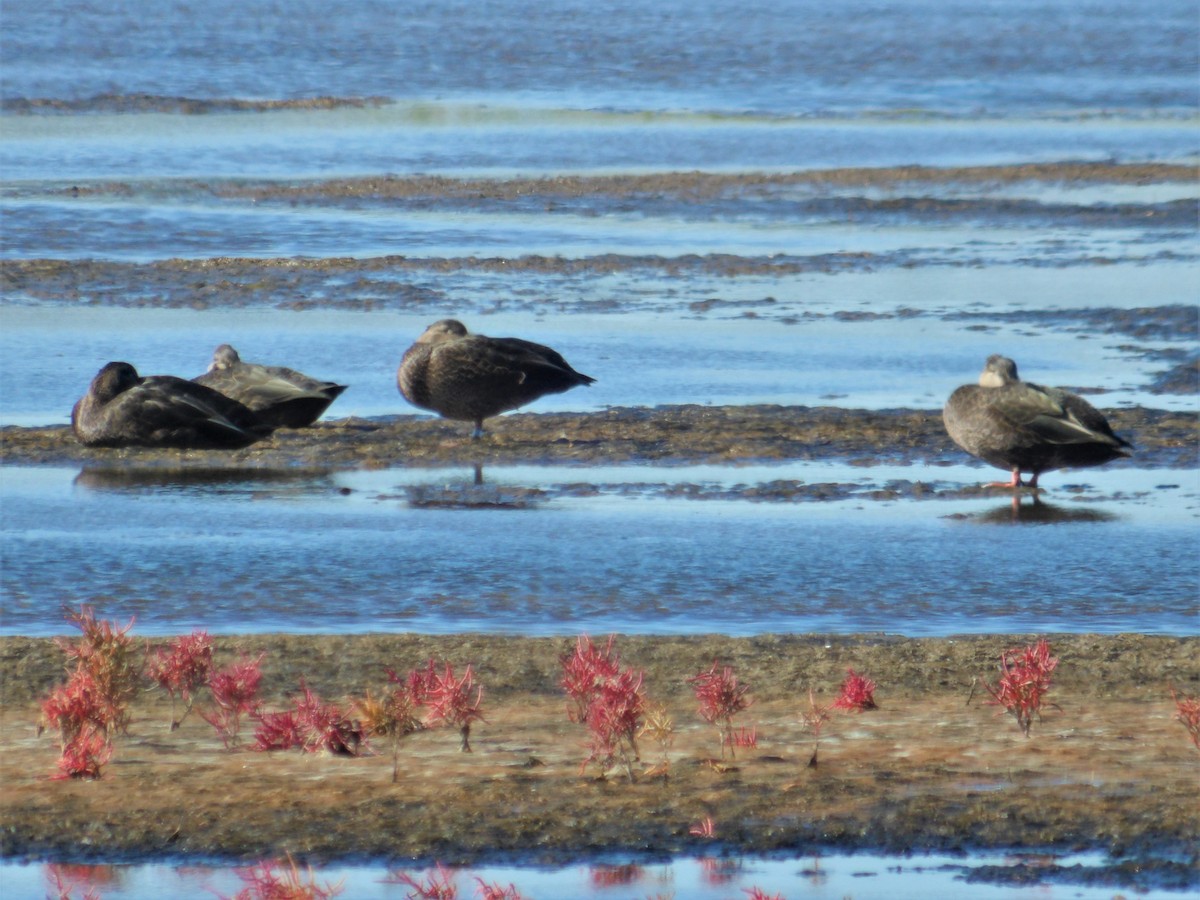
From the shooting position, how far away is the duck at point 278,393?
10.5 meters

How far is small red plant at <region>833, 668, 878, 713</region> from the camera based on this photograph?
6367 millimetres

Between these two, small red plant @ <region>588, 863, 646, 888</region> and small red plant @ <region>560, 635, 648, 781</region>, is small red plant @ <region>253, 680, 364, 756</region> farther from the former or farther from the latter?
small red plant @ <region>588, 863, 646, 888</region>

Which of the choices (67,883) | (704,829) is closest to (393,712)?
(704,829)

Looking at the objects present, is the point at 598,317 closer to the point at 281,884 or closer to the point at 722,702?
the point at 722,702

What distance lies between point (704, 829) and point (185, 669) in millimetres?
1790

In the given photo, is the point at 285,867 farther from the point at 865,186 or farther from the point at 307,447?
the point at 865,186

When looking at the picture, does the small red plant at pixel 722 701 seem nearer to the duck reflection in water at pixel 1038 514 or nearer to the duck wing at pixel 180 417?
the duck reflection in water at pixel 1038 514

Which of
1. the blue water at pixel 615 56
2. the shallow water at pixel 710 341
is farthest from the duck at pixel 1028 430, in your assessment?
the blue water at pixel 615 56

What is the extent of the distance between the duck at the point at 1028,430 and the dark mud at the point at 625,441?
45cm

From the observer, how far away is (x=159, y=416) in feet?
33.7

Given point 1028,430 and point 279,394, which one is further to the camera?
point 279,394

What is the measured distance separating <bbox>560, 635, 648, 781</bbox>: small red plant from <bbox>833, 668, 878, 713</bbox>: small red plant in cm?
64

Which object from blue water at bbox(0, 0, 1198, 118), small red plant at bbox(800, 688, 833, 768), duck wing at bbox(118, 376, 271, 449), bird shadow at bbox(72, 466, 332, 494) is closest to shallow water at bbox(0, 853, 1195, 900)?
small red plant at bbox(800, 688, 833, 768)

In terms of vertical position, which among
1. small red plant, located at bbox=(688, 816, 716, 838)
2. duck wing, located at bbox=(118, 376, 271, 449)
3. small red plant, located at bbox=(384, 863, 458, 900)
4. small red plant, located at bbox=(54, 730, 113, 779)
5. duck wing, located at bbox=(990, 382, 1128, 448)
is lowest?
small red plant, located at bbox=(384, 863, 458, 900)
